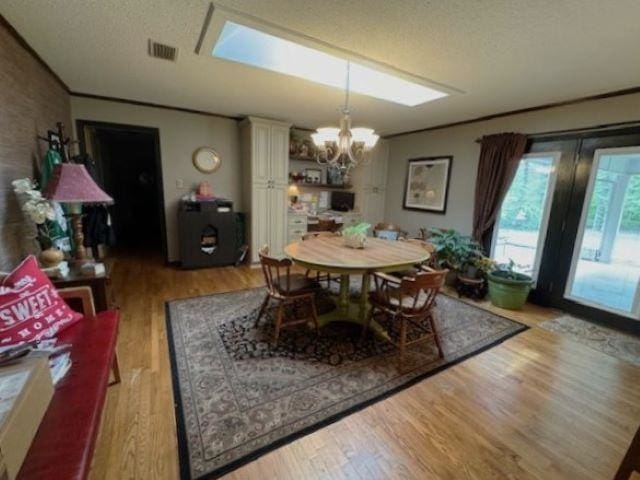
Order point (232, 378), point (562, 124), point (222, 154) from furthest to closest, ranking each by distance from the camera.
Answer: point (222, 154) < point (562, 124) < point (232, 378)

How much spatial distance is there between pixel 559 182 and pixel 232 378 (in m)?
3.84

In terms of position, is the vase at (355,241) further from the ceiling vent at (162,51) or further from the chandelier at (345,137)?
the ceiling vent at (162,51)

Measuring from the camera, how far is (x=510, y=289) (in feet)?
10.5

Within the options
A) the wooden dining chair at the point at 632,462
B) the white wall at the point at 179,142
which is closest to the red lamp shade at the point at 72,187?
the white wall at the point at 179,142

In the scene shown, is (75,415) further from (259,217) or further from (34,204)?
(259,217)

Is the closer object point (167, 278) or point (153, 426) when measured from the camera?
point (153, 426)

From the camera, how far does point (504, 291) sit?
323 cm

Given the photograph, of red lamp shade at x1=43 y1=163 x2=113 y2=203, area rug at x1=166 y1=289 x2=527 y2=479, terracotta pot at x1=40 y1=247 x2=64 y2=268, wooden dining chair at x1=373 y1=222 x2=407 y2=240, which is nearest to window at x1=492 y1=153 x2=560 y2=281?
area rug at x1=166 y1=289 x2=527 y2=479

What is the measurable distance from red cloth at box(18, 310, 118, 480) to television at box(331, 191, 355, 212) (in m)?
4.30

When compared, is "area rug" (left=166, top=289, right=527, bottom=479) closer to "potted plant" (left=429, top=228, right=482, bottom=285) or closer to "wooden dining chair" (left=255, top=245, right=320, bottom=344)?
"wooden dining chair" (left=255, top=245, right=320, bottom=344)

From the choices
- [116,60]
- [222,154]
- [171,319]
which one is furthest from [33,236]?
[222,154]

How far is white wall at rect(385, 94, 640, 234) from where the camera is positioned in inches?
113

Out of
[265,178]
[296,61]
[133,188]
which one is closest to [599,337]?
[296,61]

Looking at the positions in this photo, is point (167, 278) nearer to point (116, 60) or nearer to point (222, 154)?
point (222, 154)
